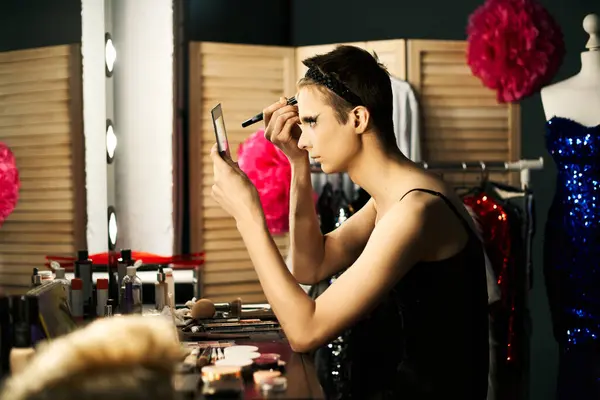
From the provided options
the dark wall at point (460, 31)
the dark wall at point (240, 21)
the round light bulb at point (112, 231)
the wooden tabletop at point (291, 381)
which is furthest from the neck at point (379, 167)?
the dark wall at point (240, 21)

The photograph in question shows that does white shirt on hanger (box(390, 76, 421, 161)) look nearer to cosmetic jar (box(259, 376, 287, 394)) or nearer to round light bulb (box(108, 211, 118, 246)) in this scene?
round light bulb (box(108, 211, 118, 246))

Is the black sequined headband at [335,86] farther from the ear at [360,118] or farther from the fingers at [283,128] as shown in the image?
the fingers at [283,128]

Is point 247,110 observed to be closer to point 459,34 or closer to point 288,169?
point 288,169

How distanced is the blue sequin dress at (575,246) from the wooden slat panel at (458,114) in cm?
76

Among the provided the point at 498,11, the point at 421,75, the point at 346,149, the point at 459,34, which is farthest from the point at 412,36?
the point at 346,149

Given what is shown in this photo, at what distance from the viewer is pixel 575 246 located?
336 centimetres

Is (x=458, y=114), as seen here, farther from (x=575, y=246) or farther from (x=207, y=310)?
(x=207, y=310)

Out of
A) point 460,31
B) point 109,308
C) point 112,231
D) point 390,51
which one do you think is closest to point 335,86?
point 109,308

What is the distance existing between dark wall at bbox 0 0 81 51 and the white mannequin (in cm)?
211

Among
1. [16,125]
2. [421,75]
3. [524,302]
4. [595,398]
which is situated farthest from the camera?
[421,75]

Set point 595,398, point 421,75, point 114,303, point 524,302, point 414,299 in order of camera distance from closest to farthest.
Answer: point 414,299 < point 114,303 < point 595,398 < point 524,302 < point 421,75

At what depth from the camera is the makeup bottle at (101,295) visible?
2239 mm

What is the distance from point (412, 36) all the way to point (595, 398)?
2.50 meters

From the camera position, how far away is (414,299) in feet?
6.07
